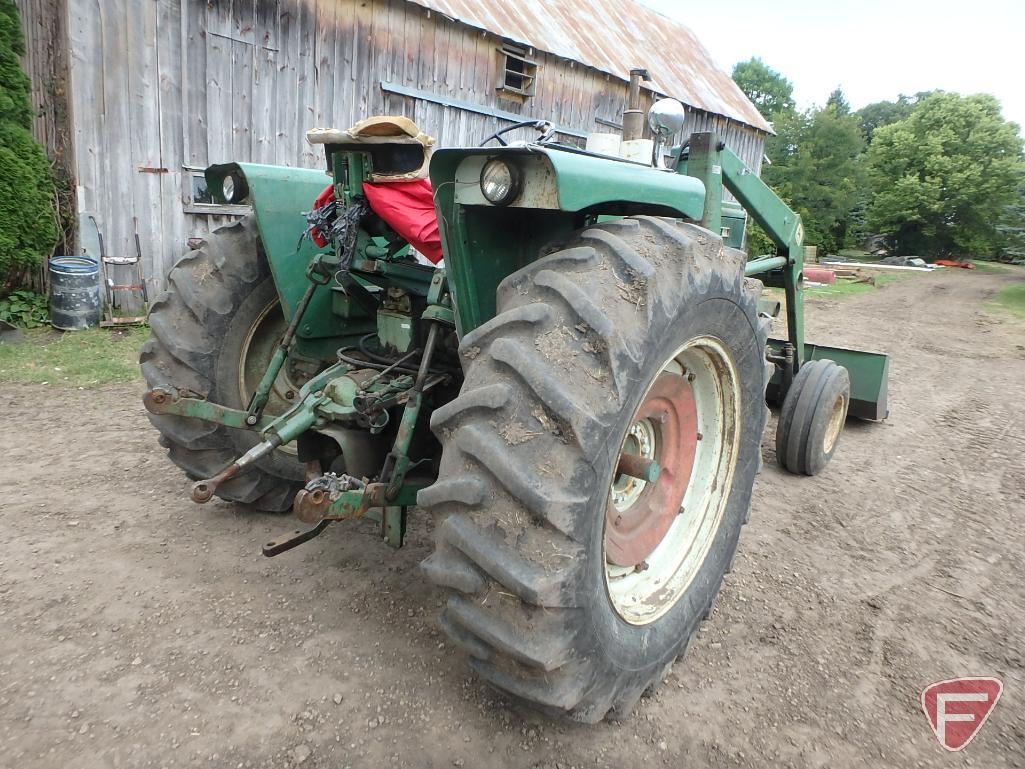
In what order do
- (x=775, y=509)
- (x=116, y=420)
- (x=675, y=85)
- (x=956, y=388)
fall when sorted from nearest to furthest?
(x=775, y=509) → (x=116, y=420) → (x=956, y=388) → (x=675, y=85)

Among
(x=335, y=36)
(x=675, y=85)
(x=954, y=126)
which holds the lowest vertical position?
(x=335, y=36)

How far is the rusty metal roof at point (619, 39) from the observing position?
10.5 metres

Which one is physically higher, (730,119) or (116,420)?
(730,119)

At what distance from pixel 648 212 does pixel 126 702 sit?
7.26 ft

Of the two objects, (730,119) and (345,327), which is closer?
(345,327)

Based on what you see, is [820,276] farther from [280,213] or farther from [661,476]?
[280,213]

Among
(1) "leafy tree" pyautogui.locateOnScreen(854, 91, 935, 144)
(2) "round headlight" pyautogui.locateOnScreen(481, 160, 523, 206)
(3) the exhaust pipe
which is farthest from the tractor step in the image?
(1) "leafy tree" pyautogui.locateOnScreen(854, 91, 935, 144)

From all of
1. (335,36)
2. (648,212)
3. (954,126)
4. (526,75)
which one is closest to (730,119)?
(526,75)

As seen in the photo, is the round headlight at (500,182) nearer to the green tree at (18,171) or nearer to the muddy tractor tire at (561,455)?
the muddy tractor tire at (561,455)

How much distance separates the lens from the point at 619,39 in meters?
13.9

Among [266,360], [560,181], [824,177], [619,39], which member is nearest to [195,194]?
[266,360]

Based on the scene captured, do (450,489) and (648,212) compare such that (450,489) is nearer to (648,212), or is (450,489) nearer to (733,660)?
(648,212)

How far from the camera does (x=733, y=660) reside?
2412 millimetres

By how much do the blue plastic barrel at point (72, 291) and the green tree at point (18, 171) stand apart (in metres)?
0.32
